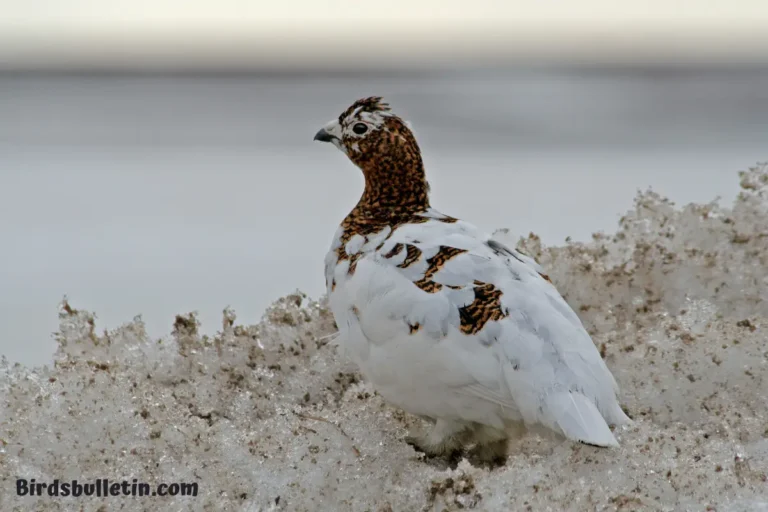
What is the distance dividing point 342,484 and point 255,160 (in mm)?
7372

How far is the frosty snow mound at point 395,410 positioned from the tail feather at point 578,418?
81mm

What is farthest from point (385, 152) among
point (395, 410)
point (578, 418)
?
point (578, 418)

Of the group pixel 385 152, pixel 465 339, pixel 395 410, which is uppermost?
pixel 385 152

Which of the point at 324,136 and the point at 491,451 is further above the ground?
the point at 324,136

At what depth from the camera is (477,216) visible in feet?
20.6

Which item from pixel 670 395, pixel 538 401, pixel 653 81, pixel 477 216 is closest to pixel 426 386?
pixel 538 401

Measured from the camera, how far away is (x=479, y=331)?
2205 mm

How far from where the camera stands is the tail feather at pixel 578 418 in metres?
2.05

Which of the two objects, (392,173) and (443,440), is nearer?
(443,440)

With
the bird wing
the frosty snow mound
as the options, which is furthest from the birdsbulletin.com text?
the bird wing

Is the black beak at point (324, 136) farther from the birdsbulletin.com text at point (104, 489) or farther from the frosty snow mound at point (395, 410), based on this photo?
the birdsbulletin.com text at point (104, 489)

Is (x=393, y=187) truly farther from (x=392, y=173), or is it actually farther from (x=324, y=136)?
(x=324, y=136)

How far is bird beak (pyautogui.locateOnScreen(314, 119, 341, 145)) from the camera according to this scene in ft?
9.41

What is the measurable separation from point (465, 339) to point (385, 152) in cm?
77
